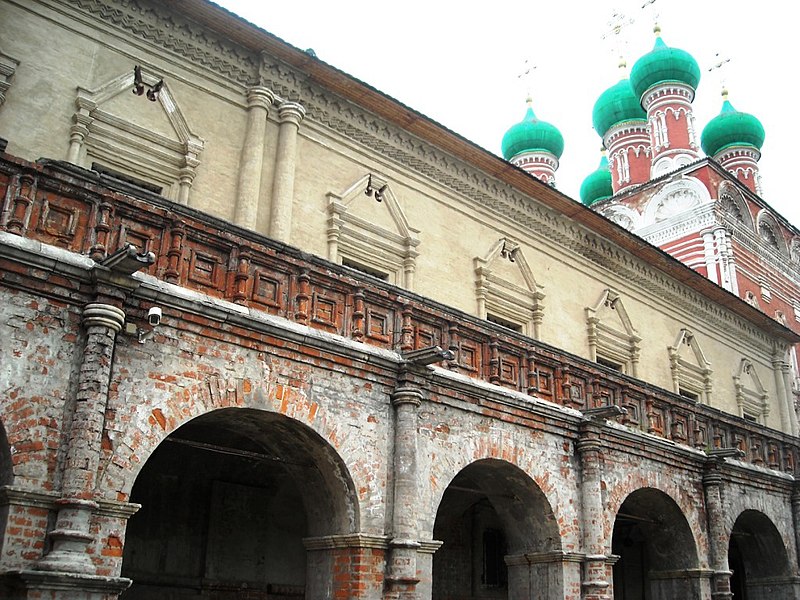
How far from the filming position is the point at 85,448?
701 cm

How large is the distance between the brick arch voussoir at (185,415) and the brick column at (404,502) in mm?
782

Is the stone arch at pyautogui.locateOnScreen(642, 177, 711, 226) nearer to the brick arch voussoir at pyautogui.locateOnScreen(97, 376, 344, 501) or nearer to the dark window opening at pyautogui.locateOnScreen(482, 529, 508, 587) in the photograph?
the dark window opening at pyautogui.locateOnScreen(482, 529, 508, 587)

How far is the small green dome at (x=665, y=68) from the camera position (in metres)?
31.2

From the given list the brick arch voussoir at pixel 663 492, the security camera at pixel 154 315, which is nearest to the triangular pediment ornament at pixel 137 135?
the security camera at pixel 154 315

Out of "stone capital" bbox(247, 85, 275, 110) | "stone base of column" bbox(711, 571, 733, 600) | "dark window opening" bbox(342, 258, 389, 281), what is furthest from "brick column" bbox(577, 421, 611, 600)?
"stone capital" bbox(247, 85, 275, 110)

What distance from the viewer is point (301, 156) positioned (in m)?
13.6

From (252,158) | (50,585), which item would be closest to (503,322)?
(252,158)

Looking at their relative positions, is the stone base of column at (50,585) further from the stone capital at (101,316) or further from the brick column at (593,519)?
the brick column at (593,519)

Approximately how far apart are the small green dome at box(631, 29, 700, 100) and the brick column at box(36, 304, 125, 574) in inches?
1087

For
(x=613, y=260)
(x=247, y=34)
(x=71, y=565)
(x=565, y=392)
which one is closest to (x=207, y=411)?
(x=71, y=565)

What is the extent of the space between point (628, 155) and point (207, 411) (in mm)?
28221

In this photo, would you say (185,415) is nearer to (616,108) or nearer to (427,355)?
(427,355)

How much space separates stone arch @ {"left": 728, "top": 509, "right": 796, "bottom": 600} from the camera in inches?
605

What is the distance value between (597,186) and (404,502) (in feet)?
95.4
